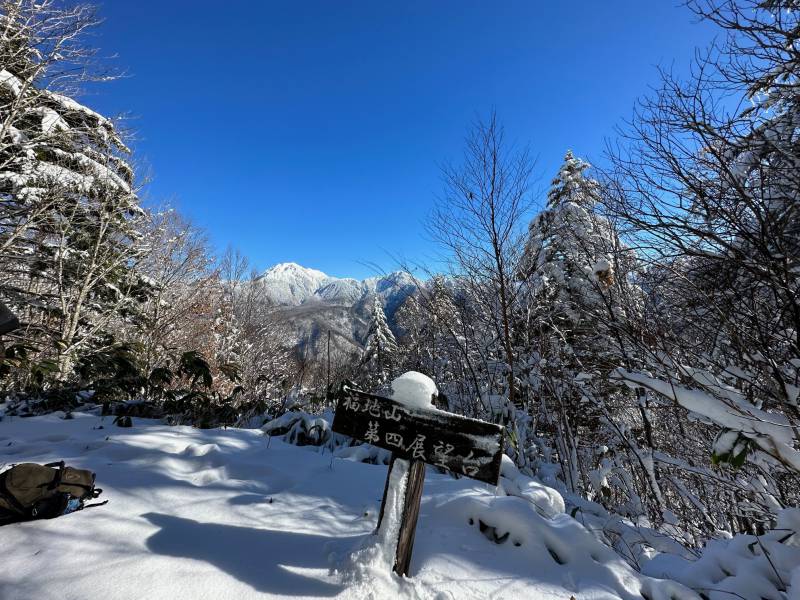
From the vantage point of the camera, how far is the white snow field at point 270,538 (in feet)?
5.47

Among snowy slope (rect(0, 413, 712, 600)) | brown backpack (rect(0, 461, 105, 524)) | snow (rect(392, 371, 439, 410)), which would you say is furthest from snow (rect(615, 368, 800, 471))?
brown backpack (rect(0, 461, 105, 524))

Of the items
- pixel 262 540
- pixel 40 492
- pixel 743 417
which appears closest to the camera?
pixel 743 417

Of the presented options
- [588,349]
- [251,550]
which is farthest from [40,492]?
[588,349]

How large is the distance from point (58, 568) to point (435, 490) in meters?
2.44

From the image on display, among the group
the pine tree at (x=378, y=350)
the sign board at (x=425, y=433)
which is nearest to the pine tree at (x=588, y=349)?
the sign board at (x=425, y=433)

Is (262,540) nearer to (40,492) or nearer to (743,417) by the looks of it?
(40,492)

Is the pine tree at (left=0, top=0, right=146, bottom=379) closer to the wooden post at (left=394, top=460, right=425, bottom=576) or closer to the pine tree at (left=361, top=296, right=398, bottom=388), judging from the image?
the wooden post at (left=394, top=460, right=425, bottom=576)

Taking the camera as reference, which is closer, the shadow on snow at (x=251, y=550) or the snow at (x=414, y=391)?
the shadow on snow at (x=251, y=550)

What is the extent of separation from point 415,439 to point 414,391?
0.89 feet

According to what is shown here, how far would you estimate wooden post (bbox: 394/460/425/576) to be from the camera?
1.95 meters

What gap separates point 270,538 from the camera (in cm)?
218

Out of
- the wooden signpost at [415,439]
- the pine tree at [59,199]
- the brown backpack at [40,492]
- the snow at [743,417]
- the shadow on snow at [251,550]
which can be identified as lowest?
the shadow on snow at [251,550]

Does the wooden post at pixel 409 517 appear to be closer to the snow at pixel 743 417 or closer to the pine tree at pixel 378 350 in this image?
the snow at pixel 743 417

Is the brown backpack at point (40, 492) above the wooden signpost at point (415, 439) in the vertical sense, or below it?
below
